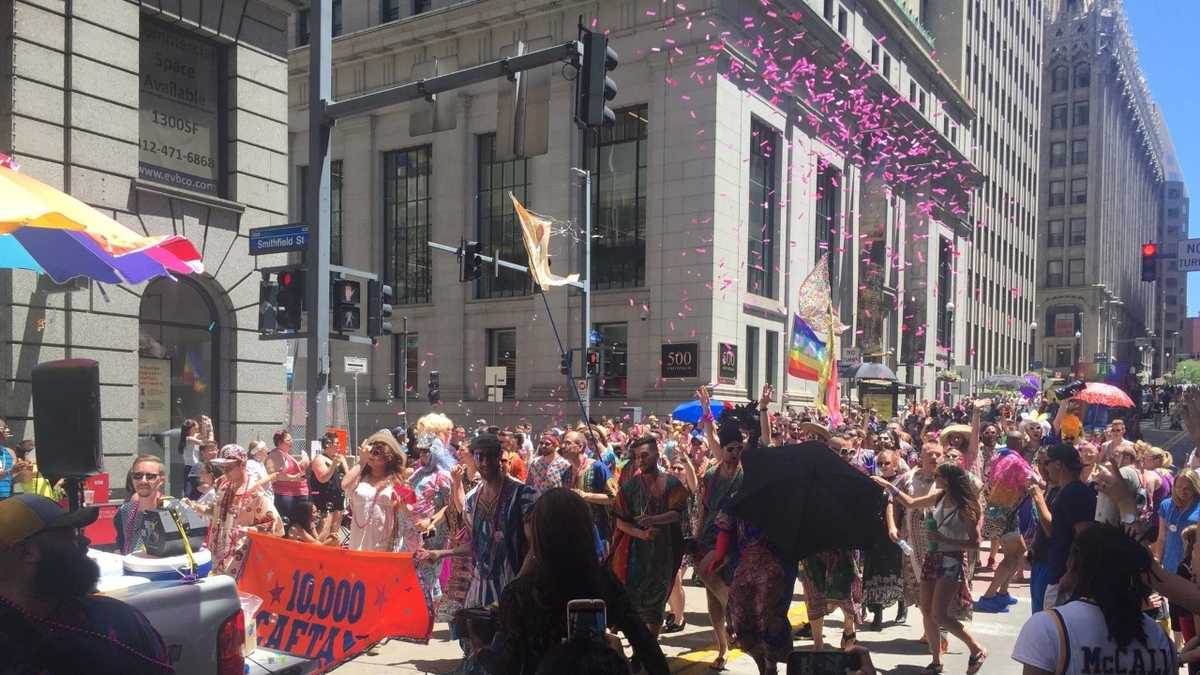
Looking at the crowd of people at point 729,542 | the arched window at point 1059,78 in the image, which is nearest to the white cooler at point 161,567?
the crowd of people at point 729,542

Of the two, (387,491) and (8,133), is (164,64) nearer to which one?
(8,133)

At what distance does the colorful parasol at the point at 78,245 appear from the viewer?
5.59 meters

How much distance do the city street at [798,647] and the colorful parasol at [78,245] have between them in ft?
11.3

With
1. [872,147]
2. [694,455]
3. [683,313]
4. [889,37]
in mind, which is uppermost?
[889,37]

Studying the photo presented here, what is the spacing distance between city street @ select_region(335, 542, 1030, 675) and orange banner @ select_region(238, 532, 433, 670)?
0.57 m

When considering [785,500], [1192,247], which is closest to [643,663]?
[785,500]

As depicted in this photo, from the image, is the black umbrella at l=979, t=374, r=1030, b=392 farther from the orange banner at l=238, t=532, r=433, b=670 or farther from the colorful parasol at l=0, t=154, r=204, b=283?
the colorful parasol at l=0, t=154, r=204, b=283

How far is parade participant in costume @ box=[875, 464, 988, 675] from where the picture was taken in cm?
734

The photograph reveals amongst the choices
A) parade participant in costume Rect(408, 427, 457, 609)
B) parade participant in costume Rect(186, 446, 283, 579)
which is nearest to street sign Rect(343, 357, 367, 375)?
parade participant in costume Rect(408, 427, 457, 609)

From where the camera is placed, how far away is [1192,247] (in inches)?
870

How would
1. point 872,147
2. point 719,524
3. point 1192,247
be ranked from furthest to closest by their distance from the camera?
point 872,147 → point 1192,247 → point 719,524

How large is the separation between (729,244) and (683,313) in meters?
2.99

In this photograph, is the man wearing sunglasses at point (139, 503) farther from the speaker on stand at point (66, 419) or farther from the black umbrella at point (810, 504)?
the black umbrella at point (810, 504)

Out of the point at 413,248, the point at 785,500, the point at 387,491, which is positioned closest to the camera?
the point at 785,500
